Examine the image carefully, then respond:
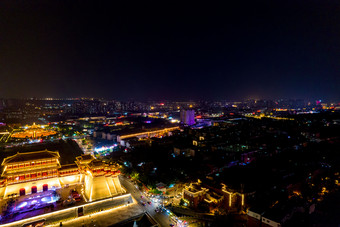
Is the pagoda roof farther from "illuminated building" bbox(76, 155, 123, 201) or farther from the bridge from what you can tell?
the bridge

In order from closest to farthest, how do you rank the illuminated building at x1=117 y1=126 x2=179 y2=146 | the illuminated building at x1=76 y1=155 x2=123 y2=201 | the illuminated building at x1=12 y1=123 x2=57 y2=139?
the illuminated building at x1=76 y1=155 x2=123 y2=201
the illuminated building at x1=117 y1=126 x2=179 y2=146
the illuminated building at x1=12 y1=123 x2=57 y2=139

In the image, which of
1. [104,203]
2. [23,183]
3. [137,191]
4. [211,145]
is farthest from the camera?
[211,145]

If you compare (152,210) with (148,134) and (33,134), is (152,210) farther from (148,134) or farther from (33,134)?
(33,134)

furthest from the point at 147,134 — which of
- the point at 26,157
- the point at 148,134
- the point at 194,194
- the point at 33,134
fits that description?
the point at 194,194

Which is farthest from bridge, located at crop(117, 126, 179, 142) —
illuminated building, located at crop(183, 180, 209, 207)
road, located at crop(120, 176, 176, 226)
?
illuminated building, located at crop(183, 180, 209, 207)

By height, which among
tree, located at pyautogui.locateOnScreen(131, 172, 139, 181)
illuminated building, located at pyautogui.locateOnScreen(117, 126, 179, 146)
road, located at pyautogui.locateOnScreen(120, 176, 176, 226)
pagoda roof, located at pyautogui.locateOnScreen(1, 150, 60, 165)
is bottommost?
road, located at pyautogui.locateOnScreen(120, 176, 176, 226)

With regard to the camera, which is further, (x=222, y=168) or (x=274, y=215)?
(x=222, y=168)

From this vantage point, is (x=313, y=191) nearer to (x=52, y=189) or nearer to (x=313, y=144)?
(x=313, y=144)

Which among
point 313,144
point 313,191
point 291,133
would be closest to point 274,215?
point 313,191
